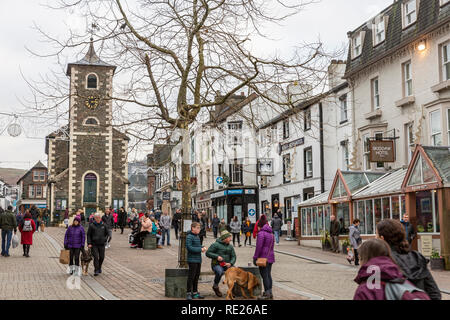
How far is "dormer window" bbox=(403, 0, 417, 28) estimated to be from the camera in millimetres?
23911

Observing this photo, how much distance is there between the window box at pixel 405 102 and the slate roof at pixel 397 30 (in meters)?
2.36

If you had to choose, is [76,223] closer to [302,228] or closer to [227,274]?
[227,274]

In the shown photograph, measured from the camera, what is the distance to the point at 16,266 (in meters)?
16.5

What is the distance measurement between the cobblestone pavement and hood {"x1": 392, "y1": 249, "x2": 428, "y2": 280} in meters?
7.33

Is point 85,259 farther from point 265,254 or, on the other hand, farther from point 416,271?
point 416,271

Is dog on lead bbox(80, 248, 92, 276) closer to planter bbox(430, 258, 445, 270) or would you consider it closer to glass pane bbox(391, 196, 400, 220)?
planter bbox(430, 258, 445, 270)

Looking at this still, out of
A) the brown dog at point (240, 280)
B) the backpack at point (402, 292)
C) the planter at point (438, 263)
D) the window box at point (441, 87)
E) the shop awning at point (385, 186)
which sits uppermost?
the window box at point (441, 87)

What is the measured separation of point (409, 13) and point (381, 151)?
20.4ft

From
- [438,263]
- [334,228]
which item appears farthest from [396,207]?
[438,263]

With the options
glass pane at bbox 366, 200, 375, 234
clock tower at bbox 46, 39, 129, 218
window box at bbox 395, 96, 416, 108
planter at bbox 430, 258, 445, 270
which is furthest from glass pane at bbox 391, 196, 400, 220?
clock tower at bbox 46, 39, 129, 218

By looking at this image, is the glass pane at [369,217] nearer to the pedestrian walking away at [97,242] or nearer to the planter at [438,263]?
the planter at [438,263]

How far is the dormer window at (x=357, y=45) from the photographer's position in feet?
93.0

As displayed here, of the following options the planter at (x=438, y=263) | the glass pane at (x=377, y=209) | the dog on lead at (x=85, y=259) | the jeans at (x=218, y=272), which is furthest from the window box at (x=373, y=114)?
the jeans at (x=218, y=272)
